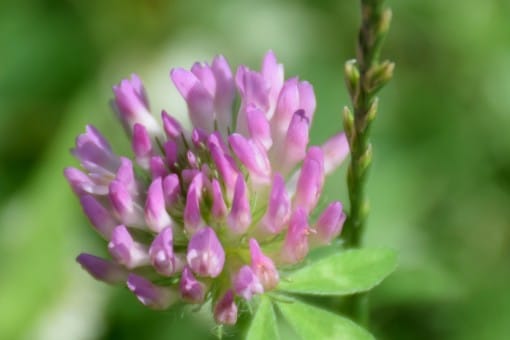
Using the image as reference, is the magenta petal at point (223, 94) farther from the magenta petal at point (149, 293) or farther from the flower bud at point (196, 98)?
the magenta petal at point (149, 293)

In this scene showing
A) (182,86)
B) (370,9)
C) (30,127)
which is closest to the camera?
(370,9)

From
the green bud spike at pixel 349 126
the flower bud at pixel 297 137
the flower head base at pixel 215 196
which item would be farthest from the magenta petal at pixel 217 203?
the green bud spike at pixel 349 126

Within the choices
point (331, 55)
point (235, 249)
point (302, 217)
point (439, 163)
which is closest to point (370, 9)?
point (302, 217)

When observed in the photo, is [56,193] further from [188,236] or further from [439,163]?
[188,236]

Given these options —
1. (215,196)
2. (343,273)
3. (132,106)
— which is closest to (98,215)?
(215,196)

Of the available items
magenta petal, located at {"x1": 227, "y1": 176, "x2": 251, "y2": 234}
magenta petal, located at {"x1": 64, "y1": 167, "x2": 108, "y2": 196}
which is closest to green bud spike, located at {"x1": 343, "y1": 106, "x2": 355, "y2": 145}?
magenta petal, located at {"x1": 227, "y1": 176, "x2": 251, "y2": 234}

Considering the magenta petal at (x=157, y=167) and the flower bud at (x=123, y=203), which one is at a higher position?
the magenta petal at (x=157, y=167)

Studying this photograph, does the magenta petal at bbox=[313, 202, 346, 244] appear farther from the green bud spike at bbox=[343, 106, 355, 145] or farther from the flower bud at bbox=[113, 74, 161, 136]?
the flower bud at bbox=[113, 74, 161, 136]
